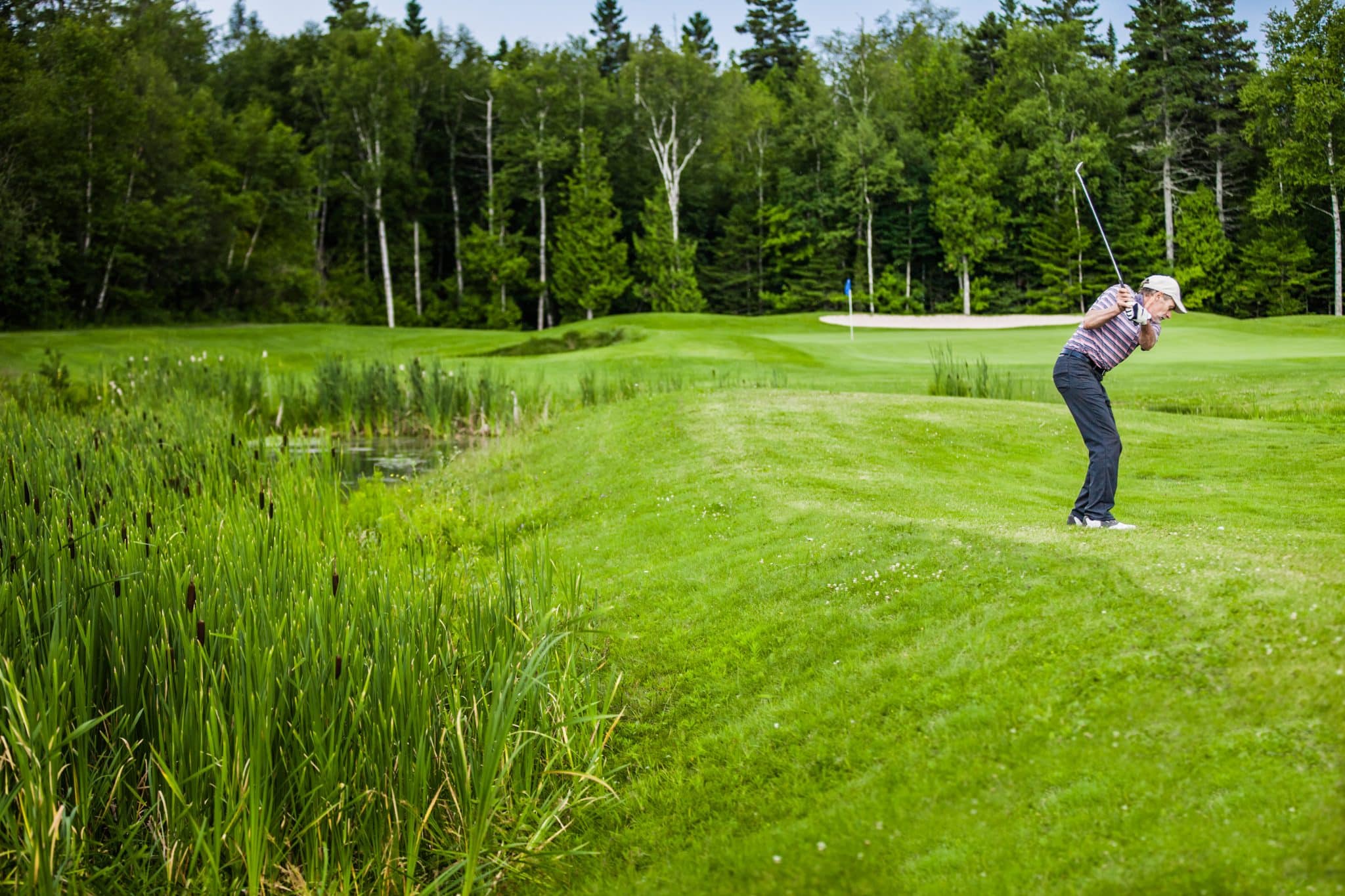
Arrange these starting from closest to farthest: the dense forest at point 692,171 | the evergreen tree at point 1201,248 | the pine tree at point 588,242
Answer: the dense forest at point 692,171
the evergreen tree at point 1201,248
the pine tree at point 588,242

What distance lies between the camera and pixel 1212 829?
3.50 meters

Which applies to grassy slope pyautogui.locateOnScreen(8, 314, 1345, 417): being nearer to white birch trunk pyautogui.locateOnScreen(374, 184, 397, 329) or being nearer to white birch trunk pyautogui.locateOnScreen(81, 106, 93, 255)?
white birch trunk pyautogui.locateOnScreen(81, 106, 93, 255)

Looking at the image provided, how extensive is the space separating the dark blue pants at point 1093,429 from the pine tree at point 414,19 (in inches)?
2718

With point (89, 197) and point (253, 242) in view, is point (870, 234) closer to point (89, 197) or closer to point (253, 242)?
point (253, 242)

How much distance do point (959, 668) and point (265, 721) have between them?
283 centimetres

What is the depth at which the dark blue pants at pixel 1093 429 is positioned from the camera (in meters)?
6.95

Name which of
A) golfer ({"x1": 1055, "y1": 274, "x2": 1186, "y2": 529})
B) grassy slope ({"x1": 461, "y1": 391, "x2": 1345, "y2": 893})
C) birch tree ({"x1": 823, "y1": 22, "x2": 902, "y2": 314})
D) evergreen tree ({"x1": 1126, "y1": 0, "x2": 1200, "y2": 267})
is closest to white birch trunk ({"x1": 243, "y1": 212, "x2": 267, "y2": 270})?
birch tree ({"x1": 823, "y1": 22, "x2": 902, "y2": 314})

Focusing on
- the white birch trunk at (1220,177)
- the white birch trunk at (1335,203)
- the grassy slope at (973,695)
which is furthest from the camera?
the white birch trunk at (1220,177)

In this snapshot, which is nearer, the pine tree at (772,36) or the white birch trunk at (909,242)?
the white birch trunk at (909,242)

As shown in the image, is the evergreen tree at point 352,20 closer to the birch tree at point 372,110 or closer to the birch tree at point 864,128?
the birch tree at point 372,110

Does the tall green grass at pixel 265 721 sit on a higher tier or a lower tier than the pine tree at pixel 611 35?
lower

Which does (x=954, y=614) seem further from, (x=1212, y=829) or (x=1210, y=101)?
(x=1210, y=101)

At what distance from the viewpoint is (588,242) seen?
52031 mm

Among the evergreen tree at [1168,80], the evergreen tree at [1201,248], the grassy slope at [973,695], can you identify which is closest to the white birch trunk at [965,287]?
the evergreen tree at [1168,80]
